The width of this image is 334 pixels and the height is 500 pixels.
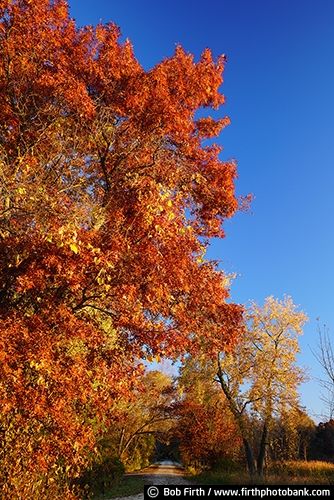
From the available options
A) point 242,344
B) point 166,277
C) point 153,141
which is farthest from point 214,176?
point 242,344

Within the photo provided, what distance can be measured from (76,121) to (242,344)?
1742cm

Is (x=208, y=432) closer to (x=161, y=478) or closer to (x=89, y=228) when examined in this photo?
(x=161, y=478)

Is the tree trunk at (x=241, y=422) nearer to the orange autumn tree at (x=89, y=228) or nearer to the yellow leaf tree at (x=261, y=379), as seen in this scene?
the yellow leaf tree at (x=261, y=379)

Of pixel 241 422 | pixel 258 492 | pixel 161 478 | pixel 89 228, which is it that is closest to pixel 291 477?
pixel 258 492

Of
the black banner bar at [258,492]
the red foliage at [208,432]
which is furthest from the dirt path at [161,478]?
the black banner bar at [258,492]

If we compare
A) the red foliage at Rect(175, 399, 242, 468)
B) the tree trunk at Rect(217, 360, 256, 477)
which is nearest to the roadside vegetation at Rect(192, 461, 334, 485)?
the tree trunk at Rect(217, 360, 256, 477)

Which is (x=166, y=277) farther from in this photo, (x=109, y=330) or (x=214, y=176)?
(x=214, y=176)

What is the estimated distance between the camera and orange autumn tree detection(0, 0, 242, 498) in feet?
18.6

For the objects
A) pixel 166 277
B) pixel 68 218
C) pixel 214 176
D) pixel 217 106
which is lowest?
pixel 166 277

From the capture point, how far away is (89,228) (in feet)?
22.4

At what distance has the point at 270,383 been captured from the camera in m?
20.1

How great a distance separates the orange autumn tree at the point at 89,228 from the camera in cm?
567

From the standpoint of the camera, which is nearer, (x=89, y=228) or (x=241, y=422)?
(x=89, y=228)

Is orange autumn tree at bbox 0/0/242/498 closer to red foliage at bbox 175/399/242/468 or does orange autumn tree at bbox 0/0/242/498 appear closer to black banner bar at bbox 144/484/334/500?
black banner bar at bbox 144/484/334/500
